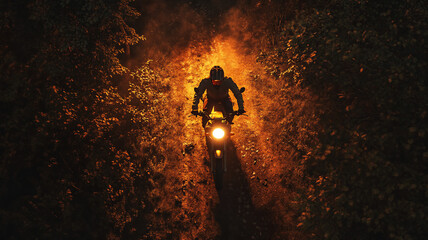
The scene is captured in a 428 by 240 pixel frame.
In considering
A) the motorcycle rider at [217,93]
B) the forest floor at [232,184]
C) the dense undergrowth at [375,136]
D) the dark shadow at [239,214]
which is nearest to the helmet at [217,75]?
the motorcycle rider at [217,93]

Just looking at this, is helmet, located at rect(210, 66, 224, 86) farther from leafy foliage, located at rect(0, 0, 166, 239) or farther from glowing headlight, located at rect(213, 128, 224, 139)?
leafy foliage, located at rect(0, 0, 166, 239)

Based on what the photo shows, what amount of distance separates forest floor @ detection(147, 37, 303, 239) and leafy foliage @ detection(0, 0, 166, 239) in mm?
961

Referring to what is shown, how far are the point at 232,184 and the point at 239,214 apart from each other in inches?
38.6

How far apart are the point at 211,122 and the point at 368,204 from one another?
424cm

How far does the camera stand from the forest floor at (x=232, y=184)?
7.16 m

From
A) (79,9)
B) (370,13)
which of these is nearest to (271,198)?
(370,13)

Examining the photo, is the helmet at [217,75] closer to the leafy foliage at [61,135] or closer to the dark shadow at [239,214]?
the dark shadow at [239,214]

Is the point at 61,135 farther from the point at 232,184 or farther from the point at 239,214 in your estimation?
the point at 239,214

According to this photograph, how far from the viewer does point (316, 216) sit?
6.16 meters

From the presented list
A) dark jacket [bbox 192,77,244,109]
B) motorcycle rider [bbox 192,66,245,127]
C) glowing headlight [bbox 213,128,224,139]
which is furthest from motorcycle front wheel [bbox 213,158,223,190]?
dark jacket [bbox 192,77,244,109]

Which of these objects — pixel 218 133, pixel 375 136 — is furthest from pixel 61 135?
pixel 375 136

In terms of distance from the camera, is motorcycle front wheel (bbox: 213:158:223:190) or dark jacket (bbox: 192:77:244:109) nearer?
motorcycle front wheel (bbox: 213:158:223:190)

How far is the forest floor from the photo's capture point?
7.16 meters

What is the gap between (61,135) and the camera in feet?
25.7
